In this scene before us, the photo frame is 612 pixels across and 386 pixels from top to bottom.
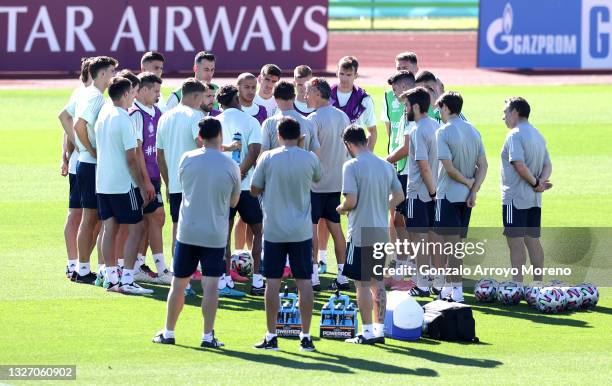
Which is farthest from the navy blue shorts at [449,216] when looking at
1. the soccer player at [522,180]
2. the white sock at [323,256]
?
the white sock at [323,256]

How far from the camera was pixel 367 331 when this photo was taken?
11.2 meters

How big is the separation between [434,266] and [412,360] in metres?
2.75

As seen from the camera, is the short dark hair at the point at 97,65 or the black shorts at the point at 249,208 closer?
the black shorts at the point at 249,208

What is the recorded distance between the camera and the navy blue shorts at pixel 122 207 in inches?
519

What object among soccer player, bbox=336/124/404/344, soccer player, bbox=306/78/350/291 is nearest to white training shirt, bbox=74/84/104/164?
soccer player, bbox=306/78/350/291

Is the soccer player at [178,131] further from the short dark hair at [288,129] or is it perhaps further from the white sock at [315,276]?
the short dark hair at [288,129]

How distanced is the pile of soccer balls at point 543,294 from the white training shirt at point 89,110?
14.0 ft

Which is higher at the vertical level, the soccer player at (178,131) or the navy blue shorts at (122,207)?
the soccer player at (178,131)

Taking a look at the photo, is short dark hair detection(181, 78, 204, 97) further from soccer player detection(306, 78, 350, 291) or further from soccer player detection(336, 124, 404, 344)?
soccer player detection(336, 124, 404, 344)

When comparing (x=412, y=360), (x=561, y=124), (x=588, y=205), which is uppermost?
(x=561, y=124)

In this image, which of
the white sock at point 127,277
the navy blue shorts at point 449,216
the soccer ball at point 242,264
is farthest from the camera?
the soccer ball at point 242,264

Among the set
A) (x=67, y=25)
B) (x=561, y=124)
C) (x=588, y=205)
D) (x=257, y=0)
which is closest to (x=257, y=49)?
(x=257, y=0)

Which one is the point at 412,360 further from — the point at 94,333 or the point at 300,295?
the point at 94,333

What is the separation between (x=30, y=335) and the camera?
37.2ft
